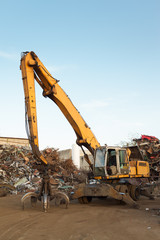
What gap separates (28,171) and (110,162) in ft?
26.7

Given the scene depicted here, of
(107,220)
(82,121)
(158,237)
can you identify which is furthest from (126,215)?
(82,121)

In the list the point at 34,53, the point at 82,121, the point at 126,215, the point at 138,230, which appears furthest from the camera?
the point at 82,121

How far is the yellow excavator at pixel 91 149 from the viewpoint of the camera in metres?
8.48

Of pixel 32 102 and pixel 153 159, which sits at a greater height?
pixel 32 102

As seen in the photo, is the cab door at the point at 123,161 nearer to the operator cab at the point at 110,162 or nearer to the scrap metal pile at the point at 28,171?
the operator cab at the point at 110,162

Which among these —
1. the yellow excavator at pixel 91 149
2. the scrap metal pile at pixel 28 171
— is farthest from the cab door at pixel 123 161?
the scrap metal pile at pixel 28 171

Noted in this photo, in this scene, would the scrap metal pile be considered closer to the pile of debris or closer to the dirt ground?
the pile of debris

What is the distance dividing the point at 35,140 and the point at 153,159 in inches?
427

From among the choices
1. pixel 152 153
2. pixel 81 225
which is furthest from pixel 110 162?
pixel 152 153

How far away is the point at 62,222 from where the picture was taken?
6.41 meters

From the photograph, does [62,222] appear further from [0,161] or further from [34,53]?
[0,161]

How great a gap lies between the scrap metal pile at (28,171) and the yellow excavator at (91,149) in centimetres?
463

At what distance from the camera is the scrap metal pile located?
15.2 meters

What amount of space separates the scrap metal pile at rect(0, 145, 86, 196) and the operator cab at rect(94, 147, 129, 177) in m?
4.69
